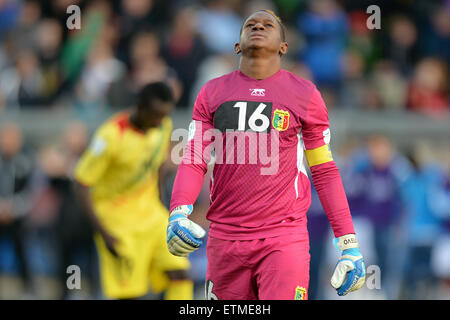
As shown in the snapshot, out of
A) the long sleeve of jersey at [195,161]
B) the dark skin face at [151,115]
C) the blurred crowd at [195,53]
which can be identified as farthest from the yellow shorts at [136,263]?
the blurred crowd at [195,53]

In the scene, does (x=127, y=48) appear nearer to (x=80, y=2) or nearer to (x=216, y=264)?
(x=80, y=2)

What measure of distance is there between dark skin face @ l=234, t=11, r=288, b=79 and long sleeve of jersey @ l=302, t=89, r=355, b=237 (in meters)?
0.36

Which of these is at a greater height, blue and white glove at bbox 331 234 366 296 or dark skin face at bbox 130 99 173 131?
dark skin face at bbox 130 99 173 131

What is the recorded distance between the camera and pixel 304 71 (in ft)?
38.5

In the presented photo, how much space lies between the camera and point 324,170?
5129 millimetres

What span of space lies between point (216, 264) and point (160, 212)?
3069 millimetres

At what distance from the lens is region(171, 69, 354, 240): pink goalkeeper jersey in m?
5.02

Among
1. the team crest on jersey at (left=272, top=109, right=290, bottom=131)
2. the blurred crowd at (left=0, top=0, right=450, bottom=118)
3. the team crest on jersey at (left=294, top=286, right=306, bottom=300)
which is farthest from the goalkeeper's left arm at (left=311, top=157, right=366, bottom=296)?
the blurred crowd at (left=0, top=0, right=450, bottom=118)

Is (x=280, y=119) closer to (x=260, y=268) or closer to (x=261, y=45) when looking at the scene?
(x=261, y=45)

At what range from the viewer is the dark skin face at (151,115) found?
763 centimetres

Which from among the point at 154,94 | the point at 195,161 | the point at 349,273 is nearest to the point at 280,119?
the point at 195,161

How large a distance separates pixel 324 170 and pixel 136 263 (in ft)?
10.7

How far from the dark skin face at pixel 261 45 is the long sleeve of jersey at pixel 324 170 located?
0.36 m

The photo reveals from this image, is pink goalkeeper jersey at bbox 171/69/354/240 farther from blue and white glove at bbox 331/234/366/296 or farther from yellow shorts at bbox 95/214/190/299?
yellow shorts at bbox 95/214/190/299
